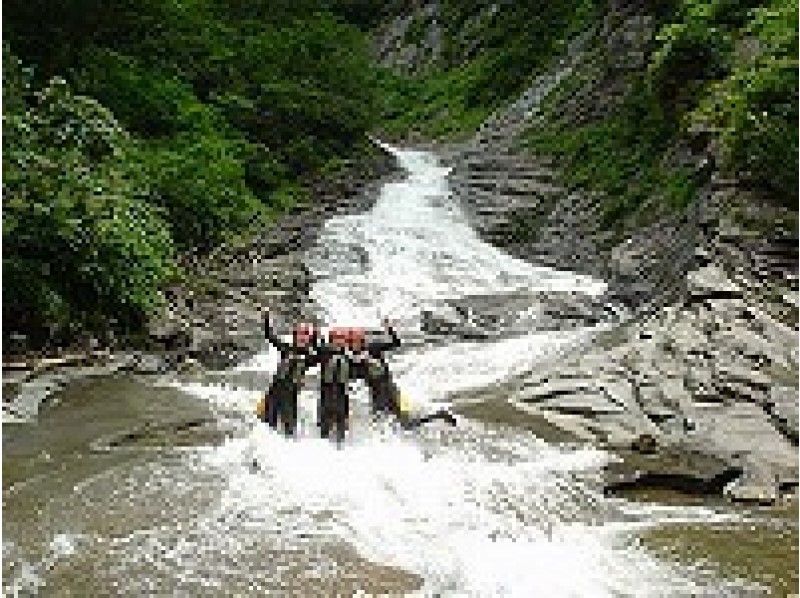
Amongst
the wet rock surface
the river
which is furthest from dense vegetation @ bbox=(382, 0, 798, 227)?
the river

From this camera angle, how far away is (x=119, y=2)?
2880 cm

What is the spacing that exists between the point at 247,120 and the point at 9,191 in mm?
16747

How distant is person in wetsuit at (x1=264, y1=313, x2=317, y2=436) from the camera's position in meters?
15.3

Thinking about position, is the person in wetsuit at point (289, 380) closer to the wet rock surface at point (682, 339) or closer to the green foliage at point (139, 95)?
→ the wet rock surface at point (682, 339)

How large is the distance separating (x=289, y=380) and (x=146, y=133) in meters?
17.2

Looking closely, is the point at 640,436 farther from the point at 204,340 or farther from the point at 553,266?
the point at 553,266

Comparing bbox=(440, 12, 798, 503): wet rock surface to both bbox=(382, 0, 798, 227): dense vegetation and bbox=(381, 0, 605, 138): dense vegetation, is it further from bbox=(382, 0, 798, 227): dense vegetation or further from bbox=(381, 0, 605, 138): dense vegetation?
bbox=(381, 0, 605, 138): dense vegetation

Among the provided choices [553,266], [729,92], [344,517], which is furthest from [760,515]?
[553,266]

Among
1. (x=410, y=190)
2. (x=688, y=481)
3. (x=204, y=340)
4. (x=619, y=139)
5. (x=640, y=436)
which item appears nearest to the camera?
(x=688, y=481)

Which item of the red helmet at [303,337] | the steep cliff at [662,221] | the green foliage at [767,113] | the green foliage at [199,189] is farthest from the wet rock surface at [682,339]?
the green foliage at [199,189]

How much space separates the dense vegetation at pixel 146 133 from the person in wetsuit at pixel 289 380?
6.13 meters

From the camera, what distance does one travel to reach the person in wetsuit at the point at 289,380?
1531cm

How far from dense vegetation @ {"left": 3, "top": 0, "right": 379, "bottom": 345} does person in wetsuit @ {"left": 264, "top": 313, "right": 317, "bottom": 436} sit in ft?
20.1

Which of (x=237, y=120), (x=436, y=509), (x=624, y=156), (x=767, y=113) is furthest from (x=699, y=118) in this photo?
(x=436, y=509)
